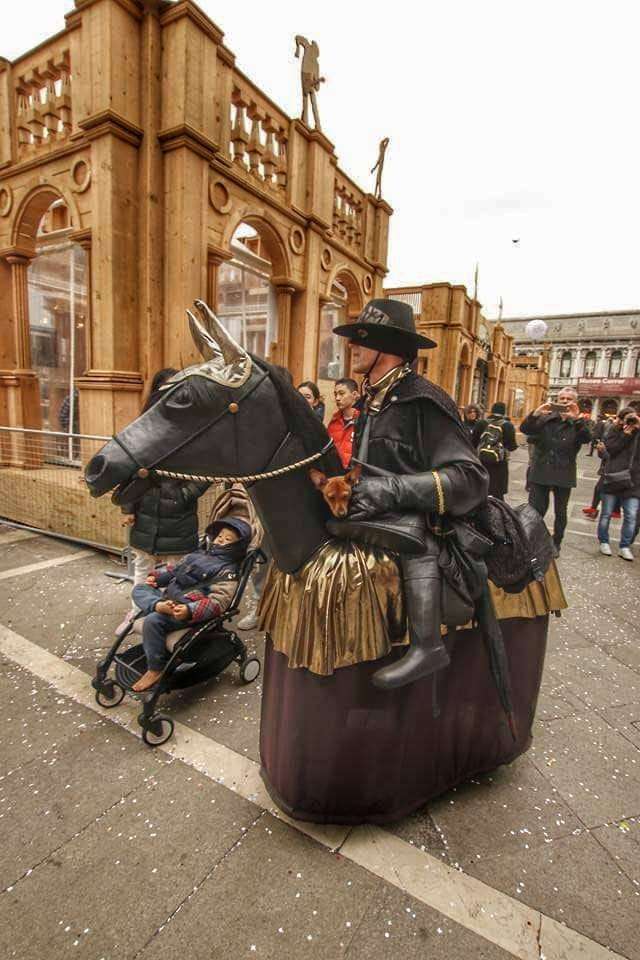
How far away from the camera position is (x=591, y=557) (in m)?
6.54

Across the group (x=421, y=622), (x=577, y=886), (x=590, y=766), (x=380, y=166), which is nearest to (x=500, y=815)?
(x=577, y=886)

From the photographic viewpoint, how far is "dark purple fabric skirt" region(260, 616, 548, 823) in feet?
6.43

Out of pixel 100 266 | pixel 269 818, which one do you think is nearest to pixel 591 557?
pixel 269 818

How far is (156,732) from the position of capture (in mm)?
2658

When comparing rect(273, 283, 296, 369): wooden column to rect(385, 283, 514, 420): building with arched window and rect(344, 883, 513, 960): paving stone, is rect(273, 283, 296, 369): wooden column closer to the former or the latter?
rect(344, 883, 513, 960): paving stone

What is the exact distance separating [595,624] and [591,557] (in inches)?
94.1

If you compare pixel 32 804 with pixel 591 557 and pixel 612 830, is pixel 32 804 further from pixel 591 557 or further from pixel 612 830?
pixel 591 557

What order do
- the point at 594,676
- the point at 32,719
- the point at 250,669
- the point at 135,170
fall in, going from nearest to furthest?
the point at 32,719, the point at 250,669, the point at 594,676, the point at 135,170

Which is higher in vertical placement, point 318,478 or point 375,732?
point 318,478

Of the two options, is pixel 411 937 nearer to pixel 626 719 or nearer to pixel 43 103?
pixel 626 719

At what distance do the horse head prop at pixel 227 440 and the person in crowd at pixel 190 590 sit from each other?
136 centimetres

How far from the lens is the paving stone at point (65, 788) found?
6.64 feet

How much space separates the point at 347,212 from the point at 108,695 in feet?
30.2

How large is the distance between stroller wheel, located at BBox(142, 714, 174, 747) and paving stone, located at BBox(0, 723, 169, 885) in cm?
5
